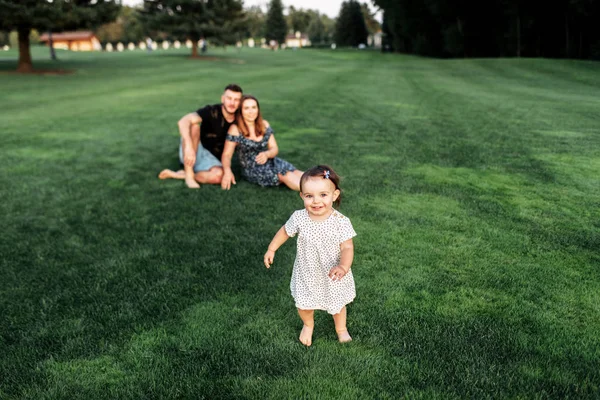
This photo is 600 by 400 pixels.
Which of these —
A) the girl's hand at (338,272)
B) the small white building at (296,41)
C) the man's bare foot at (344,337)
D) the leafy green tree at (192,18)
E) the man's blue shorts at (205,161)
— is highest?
the small white building at (296,41)

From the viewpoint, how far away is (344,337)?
A: 302 cm

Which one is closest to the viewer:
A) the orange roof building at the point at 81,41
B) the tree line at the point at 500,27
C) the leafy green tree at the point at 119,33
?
the tree line at the point at 500,27

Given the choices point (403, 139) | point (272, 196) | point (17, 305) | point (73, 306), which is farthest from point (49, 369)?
point (403, 139)

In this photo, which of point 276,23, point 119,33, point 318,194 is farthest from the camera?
point 276,23

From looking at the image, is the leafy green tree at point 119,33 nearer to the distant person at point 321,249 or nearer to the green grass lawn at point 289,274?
the green grass lawn at point 289,274

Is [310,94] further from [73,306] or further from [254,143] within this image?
[73,306]

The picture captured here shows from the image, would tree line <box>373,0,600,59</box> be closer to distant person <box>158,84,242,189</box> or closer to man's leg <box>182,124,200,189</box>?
distant person <box>158,84,242,189</box>

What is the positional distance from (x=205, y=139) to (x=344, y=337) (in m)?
4.62

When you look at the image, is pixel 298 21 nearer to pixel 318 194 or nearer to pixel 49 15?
pixel 49 15

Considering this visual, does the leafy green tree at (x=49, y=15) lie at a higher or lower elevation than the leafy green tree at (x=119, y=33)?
lower

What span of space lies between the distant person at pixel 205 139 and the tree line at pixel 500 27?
2798cm

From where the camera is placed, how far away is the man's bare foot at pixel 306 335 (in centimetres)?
300

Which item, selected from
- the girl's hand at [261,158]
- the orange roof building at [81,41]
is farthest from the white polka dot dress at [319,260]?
the orange roof building at [81,41]

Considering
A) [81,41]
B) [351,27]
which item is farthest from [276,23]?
[81,41]
